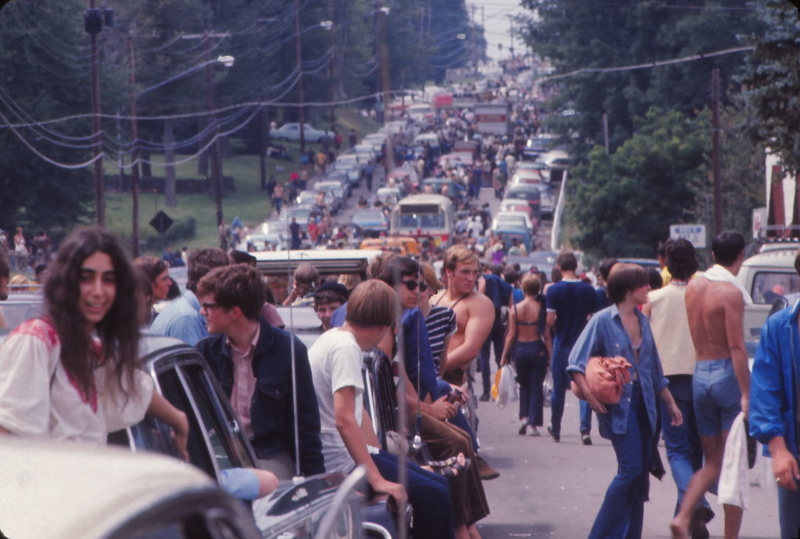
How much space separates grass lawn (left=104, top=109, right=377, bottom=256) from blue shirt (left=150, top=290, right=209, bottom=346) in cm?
2096

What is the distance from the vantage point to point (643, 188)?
4375cm

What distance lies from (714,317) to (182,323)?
10.2 feet

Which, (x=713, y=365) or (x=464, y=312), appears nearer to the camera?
(x=713, y=365)

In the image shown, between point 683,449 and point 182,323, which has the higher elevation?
point 182,323

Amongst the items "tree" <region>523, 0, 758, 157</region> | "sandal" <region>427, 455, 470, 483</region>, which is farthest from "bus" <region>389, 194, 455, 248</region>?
"sandal" <region>427, 455, 470, 483</region>

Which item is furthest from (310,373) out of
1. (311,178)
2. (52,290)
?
(311,178)

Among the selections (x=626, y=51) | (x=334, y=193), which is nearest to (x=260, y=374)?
(x=334, y=193)

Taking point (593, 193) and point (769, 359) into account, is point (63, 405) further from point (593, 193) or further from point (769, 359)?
point (593, 193)

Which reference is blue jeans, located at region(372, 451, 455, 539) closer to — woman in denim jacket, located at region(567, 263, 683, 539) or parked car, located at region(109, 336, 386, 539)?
woman in denim jacket, located at region(567, 263, 683, 539)

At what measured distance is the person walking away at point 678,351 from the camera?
27.8 ft

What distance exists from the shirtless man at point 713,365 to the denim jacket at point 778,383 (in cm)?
237

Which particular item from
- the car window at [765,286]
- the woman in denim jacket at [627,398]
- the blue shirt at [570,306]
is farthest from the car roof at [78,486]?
the car window at [765,286]

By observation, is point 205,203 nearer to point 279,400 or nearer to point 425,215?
point 425,215

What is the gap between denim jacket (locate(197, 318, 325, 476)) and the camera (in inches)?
225
